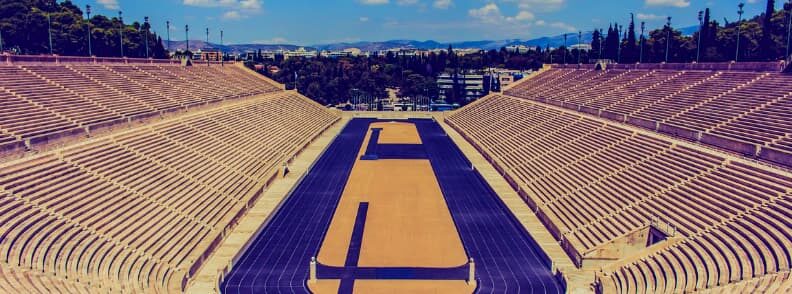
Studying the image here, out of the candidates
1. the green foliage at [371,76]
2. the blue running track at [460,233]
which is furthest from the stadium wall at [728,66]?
the green foliage at [371,76]

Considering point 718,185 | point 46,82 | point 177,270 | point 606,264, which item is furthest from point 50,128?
point 718,185

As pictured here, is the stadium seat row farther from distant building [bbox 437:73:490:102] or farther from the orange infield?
distant building [bbox 437:73:490:102]

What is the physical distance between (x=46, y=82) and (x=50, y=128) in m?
7.37

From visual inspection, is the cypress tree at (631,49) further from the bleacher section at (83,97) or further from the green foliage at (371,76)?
the bleacher section at (83,97)

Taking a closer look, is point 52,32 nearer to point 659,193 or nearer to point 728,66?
point 659,193

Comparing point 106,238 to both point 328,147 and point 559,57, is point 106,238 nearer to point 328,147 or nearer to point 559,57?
point 328,147

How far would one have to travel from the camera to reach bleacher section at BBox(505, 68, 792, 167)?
2169cm

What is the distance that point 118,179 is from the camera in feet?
67.9

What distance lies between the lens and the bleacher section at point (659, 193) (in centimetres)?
1516

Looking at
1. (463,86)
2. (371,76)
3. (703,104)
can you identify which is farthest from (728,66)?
(371,76)

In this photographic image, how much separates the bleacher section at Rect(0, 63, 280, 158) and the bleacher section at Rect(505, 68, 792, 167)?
1030 inches

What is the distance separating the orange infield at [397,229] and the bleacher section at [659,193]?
4.26 meters

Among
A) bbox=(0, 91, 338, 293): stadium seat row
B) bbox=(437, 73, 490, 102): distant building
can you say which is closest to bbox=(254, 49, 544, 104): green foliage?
bbox=(437, 73, 490, 102): distant building

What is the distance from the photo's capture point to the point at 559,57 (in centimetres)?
10475
